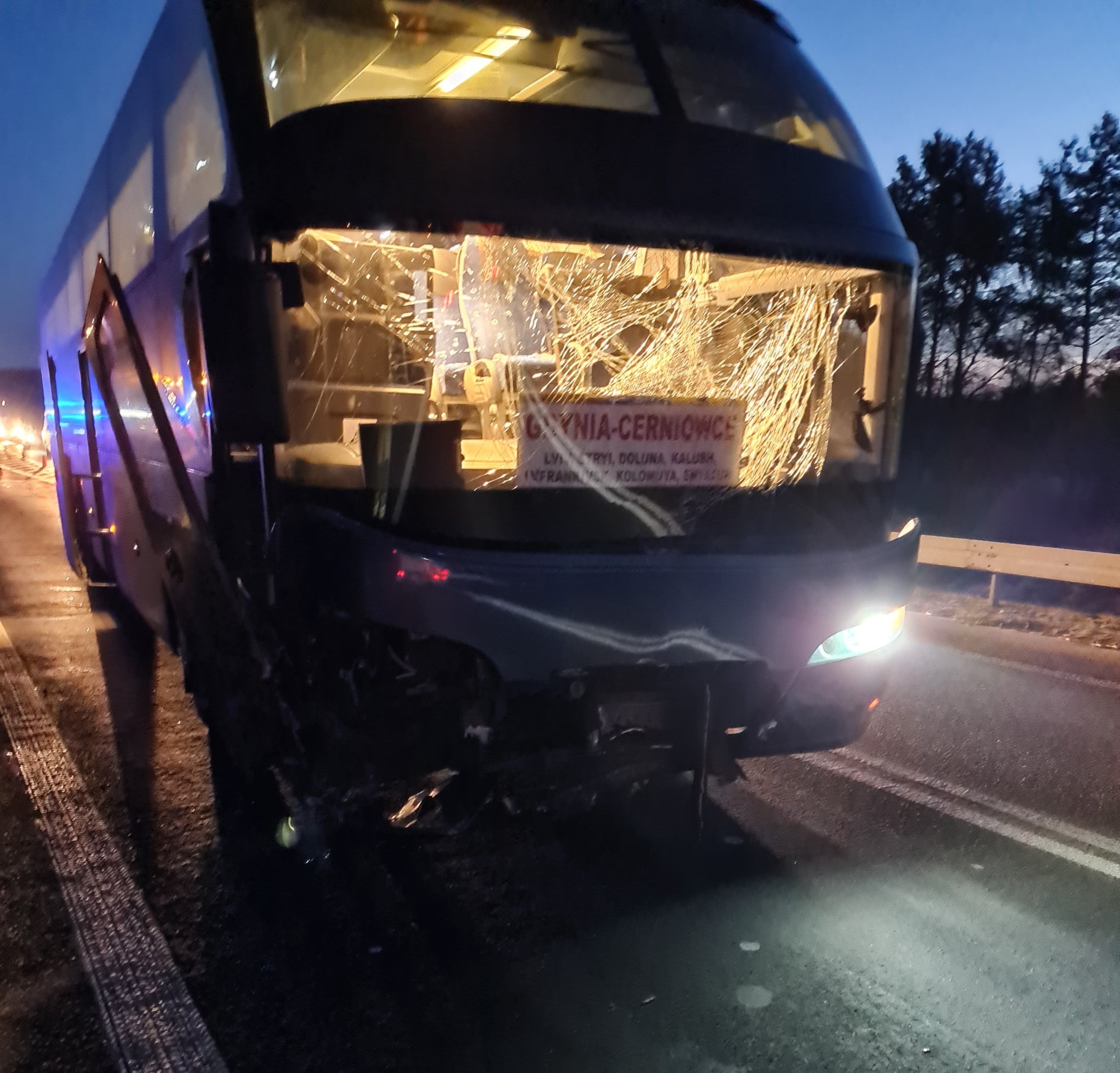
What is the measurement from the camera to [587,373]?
385cm

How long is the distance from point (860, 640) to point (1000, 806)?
1428 millimetres

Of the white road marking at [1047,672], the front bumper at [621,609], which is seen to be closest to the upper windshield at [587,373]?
the front bumper at [621,609]

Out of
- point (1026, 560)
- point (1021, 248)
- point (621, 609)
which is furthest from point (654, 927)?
point (1021, 248)

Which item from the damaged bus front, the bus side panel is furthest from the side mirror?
the bus side panel

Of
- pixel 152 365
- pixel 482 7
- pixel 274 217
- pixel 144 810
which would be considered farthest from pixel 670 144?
pixel 144 810

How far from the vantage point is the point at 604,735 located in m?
3.65

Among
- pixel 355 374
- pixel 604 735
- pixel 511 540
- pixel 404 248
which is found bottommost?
pixel 604 735

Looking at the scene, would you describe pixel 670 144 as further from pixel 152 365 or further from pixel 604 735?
pixel 152 365

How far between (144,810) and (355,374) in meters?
2.42

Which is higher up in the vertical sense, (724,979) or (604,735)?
(604,735)

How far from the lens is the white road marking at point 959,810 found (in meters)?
4.03

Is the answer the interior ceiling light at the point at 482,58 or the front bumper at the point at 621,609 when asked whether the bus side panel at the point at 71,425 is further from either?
the front bumper at the point at 621,609

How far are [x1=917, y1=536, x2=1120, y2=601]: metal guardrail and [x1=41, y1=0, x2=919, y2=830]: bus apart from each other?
18.0ft

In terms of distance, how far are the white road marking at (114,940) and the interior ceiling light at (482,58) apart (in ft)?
11.5
